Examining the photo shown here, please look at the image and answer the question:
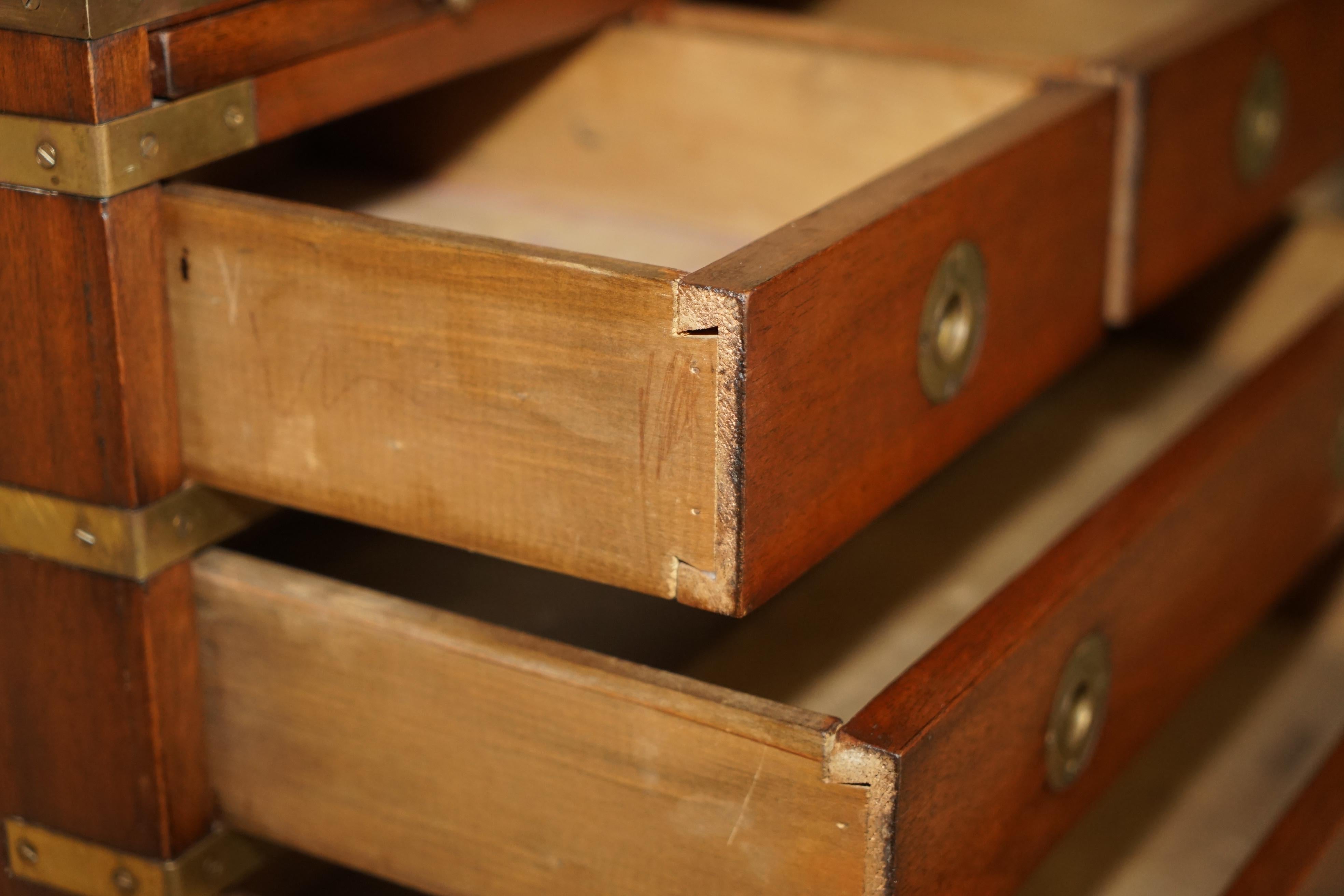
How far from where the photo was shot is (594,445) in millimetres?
570

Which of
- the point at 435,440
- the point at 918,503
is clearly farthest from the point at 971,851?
the point at 918,503

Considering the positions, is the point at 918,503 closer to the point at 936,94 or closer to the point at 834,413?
the point at 936,94

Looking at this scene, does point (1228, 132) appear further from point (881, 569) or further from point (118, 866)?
point (118, 866)

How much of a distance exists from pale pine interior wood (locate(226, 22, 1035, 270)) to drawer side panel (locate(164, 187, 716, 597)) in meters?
0.23

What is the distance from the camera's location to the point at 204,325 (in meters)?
0.64

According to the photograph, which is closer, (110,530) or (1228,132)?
(110,530)

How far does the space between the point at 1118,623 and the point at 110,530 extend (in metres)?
0.43

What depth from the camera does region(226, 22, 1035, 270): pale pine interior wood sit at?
862 millimetres

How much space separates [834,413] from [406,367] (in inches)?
6.2

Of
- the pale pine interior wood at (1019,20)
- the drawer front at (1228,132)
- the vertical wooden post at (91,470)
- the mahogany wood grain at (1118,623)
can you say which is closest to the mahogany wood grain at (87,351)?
the vertical wooden post at (91,470)

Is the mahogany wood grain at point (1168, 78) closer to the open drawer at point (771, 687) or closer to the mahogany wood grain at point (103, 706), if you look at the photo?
the open drawer at point (771, 687)

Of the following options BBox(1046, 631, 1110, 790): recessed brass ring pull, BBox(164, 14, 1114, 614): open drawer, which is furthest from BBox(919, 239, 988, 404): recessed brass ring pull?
BBox(1046, 631, 1110, 790): recessed brass ring pull

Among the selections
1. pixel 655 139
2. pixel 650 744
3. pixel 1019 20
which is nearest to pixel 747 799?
pixel 650 744

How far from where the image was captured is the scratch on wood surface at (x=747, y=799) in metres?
0.58
